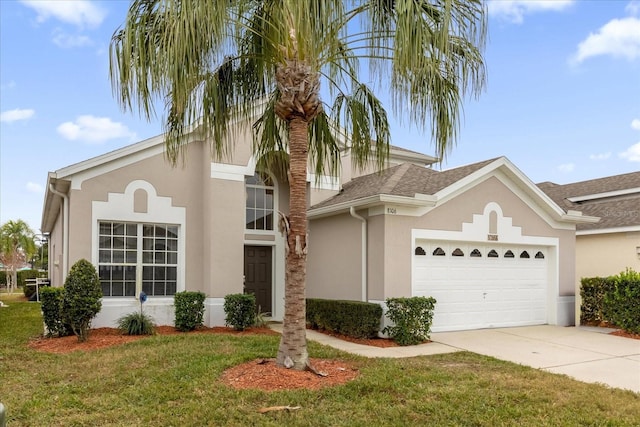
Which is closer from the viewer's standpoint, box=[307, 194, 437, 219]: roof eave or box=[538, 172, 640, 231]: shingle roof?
box=[307, 194, 437, 219]: roof eave

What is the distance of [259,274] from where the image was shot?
1456 cm

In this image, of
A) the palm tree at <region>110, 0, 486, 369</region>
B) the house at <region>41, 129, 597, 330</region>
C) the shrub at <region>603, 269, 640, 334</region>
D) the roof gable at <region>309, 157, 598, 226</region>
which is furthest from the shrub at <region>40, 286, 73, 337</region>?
the shrub at <region>603, 269, 640, 334</region>

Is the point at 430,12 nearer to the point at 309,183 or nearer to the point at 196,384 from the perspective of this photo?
the point at 196,384

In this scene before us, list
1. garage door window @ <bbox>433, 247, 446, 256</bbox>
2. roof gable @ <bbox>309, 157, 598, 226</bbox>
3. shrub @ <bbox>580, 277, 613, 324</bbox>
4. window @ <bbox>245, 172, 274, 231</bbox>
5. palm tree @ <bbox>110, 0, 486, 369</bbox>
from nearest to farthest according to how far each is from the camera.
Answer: palm tree @ <bbox>110, 0, 486, 369</bbox> < roof gable @ <bbox>309, 157, 598, 226</bbox> < garage door window @ <bbox>433, 247, 446, 256</bbox> < shrub @ <bbox>580, 277, 613, 324</bbox> < window @ <bbox>245, 172, 274, 231</bbox>

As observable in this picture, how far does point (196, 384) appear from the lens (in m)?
6.86

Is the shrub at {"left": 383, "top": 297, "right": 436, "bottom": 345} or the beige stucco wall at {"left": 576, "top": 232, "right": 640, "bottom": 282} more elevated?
the beige stucco wall at {"left": 576, "top": 232, "right": 640, "bottom": 282}

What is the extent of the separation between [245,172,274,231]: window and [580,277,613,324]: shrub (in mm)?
9269

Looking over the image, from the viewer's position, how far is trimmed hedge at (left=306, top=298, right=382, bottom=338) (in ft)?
35.7

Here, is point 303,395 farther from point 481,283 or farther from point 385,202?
point 481,283

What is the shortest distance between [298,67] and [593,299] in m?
11.2

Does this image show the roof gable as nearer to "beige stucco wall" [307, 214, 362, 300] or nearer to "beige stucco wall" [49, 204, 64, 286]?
"beige stucco wall" [307, 214, 362, 300]

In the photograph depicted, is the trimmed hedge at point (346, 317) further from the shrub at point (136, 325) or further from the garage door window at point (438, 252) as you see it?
the shrub at point (136, 325)

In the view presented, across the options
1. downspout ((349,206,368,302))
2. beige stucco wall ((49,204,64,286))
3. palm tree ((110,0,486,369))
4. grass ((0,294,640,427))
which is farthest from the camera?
beige stucco wall ((49,204,64,286))

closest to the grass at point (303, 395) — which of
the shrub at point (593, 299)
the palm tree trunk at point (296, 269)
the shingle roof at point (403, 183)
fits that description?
the palm tree trunk at point (296, 269)
